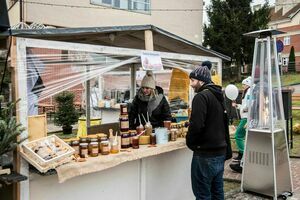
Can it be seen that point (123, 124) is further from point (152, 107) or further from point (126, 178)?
point (152, 107)

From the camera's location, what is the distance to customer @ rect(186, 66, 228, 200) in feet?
11.5

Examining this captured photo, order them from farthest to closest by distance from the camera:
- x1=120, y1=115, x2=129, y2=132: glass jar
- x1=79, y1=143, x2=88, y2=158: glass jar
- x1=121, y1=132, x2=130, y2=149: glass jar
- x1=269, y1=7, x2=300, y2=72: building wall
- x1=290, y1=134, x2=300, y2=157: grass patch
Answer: x1=269, y1=7, x2=300, y2=72: building wall < x1=290, y1=134, x2=300, y2=157: grass patch < x1=120, y1=115, x2=129, y2=132: glass jar < x1=121, y1=132, x2=130, y2=149: glass jar < x1=79, y1=143, x2=88, y2=158: glass jar

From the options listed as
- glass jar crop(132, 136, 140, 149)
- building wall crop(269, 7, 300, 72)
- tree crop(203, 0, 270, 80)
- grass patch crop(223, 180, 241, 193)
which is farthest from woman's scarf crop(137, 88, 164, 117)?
building wall crop(269, 7, 300, 72)

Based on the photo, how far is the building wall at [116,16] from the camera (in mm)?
12859

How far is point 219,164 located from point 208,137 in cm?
35

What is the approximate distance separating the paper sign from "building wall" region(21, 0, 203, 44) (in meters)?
9.39

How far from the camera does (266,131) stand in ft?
17.1

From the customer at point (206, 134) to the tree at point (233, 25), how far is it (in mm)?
22549

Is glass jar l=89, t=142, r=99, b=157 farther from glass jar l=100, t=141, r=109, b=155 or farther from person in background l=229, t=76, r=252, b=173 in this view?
person in background l=229, t=76, r=252, b=173

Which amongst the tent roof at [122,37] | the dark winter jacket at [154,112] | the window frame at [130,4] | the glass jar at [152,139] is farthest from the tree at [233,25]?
the glass jar at [152,139]

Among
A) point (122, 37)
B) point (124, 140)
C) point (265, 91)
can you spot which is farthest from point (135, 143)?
point (265, 91)

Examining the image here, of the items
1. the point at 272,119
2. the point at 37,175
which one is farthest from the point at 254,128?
the point at 37,175

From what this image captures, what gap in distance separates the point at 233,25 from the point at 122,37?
21.8 metres

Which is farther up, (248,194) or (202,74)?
(202,74)
